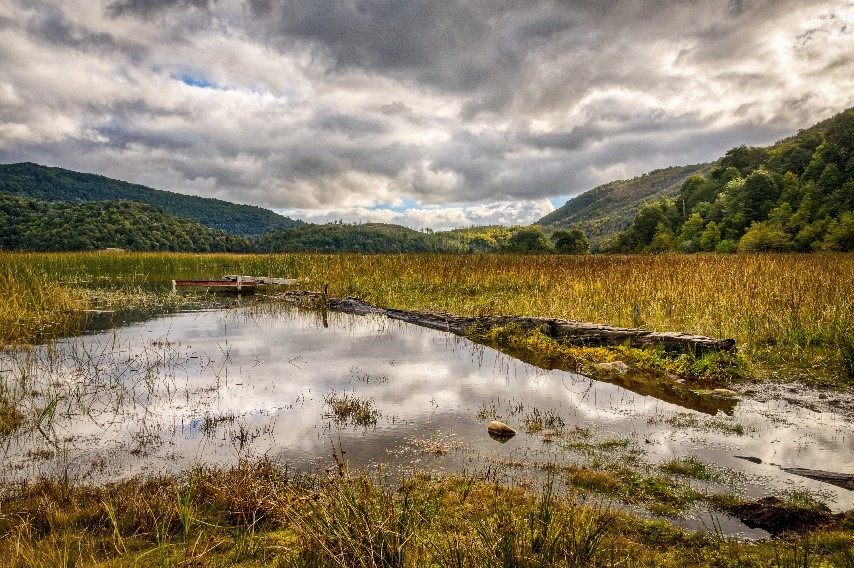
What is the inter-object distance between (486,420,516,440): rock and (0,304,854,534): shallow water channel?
13 centimetres

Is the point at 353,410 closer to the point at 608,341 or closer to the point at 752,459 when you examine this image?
the point at 752,459

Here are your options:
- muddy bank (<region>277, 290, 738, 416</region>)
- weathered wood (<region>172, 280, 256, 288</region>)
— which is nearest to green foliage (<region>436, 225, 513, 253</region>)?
weathered wood (<region>172, 280, 256, 288</region>)

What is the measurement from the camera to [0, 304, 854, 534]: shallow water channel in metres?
4.92

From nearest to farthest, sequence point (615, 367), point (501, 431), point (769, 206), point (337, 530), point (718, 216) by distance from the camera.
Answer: point (337, 530) → point (501, 431) → point (615, 367) → point (769, 206) → point (718, 216)

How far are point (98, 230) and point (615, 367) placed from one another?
7376 centimetres

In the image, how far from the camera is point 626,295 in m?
13.0

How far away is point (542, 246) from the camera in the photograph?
3059 inches

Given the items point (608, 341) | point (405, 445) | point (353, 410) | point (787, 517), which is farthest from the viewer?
point (608, 341)

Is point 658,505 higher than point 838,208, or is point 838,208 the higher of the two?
point 838,208

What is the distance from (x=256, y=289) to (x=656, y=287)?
1904 centimetres

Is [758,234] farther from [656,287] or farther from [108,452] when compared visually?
[108,452]

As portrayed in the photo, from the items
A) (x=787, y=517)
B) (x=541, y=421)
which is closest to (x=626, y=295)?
(x=541, y=421)

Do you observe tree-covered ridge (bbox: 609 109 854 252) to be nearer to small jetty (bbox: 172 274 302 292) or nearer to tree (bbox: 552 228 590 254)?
tree (bbox: 552 228 590 254)

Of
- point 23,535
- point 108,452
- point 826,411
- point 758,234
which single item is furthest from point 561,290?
point 758,234
